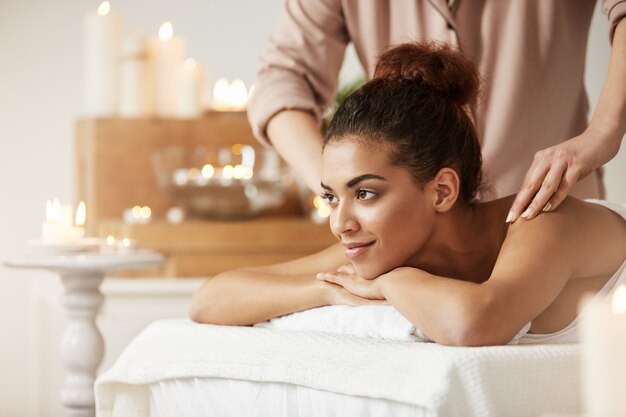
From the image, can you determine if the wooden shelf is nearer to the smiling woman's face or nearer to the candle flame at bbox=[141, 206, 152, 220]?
the candle flame at bbox=[141, 206, 152, 220]

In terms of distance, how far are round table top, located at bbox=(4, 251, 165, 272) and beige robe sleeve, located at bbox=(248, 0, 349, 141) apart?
577mm

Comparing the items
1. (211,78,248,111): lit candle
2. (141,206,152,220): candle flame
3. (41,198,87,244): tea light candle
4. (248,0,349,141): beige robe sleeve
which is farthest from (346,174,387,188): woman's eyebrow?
(211,78,248,111): lit candle

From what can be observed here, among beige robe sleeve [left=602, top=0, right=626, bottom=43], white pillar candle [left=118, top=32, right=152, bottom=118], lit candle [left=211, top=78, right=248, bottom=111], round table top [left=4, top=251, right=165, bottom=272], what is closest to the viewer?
beige robe sleeve [left=602, top=0, right=626, bottom=43]

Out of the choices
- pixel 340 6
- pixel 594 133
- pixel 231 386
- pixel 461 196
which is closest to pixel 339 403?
pixel 231 386

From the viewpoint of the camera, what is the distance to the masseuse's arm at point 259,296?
1400 millimetres

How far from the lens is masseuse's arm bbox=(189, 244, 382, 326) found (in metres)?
1.40

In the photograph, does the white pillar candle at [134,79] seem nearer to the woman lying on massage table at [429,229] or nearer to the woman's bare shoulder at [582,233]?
the woman lying on massage table at [429,229]

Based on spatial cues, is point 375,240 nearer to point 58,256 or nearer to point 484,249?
point 484,249

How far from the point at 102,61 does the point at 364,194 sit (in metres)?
2.88

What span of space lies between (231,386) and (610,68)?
793 millimetres

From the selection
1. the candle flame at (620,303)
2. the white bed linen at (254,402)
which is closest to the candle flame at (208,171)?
the white bed linen at (254,402)

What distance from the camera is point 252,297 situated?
146 centimetres

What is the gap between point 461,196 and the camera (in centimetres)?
138

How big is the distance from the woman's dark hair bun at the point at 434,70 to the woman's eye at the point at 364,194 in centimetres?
19
